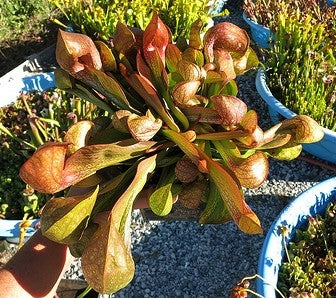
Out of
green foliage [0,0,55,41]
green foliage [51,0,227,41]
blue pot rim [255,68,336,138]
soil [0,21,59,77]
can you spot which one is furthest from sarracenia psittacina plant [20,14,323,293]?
green foliage [0,0,55,41]

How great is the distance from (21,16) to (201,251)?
9.46 feet

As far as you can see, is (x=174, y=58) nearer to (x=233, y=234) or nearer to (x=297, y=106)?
(x=233, y=234)

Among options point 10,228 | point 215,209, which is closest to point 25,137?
point 10,228

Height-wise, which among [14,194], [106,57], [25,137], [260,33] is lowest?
[260,33]

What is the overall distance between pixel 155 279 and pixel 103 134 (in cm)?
123

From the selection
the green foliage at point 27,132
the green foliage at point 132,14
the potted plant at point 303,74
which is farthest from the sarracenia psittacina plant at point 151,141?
the green foliage at point 132,14

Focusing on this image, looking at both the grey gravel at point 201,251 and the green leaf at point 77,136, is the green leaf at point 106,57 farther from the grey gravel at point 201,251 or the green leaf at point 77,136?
the grey gravel at point 201,251

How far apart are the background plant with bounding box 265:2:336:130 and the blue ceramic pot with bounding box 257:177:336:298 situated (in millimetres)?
703

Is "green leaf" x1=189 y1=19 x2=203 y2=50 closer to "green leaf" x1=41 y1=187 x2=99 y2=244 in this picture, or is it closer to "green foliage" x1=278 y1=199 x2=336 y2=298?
"green leaf" x1=41 y1=187 x2=99 y2=244

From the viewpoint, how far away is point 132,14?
125 inches

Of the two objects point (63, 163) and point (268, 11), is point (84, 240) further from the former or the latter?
point (268, 11)

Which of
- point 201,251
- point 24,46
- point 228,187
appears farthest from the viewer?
point 24,46

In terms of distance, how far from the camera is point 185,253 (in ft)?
7.57

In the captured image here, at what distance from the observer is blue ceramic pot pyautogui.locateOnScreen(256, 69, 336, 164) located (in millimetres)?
2445
